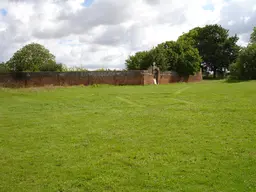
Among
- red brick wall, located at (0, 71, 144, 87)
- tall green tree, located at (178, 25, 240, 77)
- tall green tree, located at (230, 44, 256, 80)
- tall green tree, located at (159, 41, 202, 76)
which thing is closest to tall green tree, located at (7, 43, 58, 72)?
tall green tree, located at (159, 41, 202, 76)

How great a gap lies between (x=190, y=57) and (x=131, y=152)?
39.3 m

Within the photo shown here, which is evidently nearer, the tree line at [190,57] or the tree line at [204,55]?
the tree line at [204,55]

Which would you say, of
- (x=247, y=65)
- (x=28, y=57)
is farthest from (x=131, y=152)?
(x=28, y=57)

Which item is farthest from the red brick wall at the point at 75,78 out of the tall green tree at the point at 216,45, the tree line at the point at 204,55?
the tall green tree at the point at 216,45

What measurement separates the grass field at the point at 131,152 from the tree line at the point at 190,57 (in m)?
28.6

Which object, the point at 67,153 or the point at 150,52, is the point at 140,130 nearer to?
the point at 67,153


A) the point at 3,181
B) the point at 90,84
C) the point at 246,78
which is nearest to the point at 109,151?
the point at 3,181

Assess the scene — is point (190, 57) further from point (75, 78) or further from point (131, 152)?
point (131, 152)

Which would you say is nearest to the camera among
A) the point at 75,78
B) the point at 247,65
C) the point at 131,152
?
the point at 131,152

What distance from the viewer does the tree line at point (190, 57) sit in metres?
37.8

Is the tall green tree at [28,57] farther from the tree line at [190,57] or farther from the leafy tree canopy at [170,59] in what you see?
the leafy tree canopy at [170,59]

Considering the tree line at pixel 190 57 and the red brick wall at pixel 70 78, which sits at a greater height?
the tree line at pixel 190 57

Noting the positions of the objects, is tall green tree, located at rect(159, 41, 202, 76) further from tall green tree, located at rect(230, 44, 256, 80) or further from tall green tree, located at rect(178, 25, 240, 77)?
tall green tree, located at rect(178, 25, 240, 77)

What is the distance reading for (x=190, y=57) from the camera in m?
43.8
